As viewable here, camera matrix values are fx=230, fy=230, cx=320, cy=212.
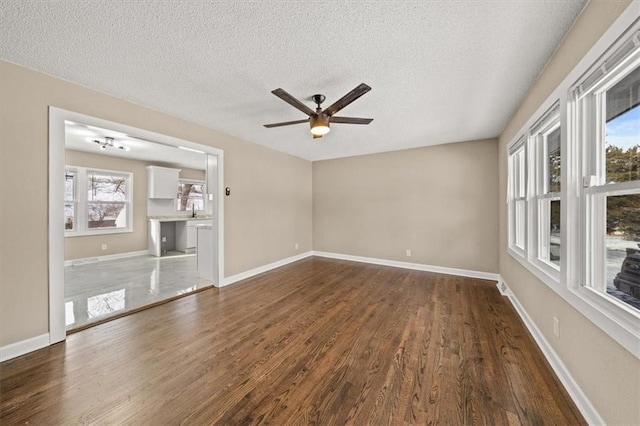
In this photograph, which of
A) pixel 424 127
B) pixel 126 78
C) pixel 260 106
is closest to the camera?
pixel 126 78

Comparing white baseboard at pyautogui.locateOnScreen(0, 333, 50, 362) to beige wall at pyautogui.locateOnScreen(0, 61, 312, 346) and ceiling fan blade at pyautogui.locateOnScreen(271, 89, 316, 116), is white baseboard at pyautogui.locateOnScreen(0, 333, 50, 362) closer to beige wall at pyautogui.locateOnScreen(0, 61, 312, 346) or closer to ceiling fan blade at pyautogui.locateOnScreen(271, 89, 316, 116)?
beige wall at pyautogui.locateOnScreen(0, 61, 312, 346)

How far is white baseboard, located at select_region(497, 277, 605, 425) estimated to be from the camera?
51.2 inches

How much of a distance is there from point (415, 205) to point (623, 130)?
3392mm

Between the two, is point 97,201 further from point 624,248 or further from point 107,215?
point 624,248

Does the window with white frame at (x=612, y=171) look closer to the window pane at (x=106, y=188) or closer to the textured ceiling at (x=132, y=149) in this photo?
the textured ceiling at (x=132, y=149)

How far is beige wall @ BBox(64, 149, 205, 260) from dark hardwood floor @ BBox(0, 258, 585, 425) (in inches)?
156

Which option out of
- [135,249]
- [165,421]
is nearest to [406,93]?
[165,421]

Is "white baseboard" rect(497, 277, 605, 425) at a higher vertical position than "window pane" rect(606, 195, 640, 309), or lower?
lower

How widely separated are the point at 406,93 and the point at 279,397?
2888 millimetres

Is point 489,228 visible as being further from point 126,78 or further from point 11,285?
point 11,285

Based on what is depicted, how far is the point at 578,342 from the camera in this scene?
1.47 meters

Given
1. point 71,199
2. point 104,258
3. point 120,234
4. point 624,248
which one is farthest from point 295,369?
point 71,199

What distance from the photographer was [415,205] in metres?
4.59

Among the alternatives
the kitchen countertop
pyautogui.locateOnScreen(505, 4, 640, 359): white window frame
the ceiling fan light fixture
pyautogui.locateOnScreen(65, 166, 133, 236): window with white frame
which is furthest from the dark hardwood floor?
pyautogui.locateOnScreen(65, 166, 133, 236): window with white frame
